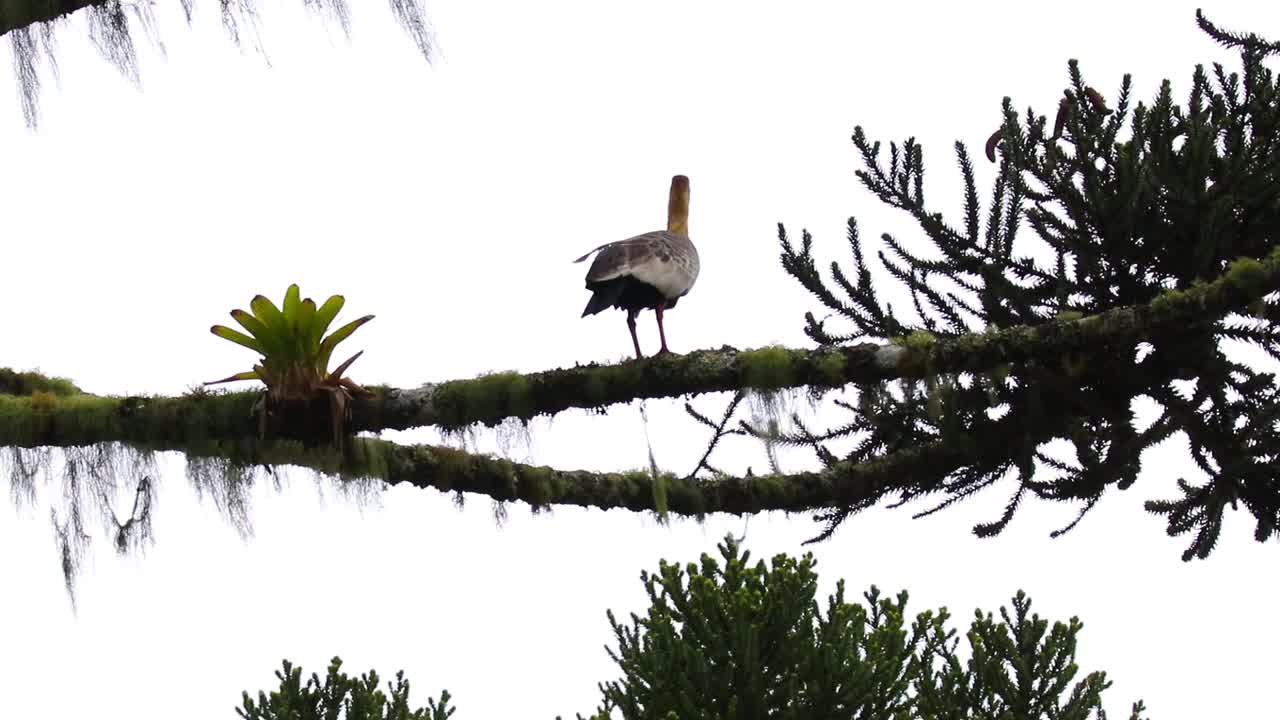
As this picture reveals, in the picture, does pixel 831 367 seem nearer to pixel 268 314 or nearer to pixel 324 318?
pixel 324 318

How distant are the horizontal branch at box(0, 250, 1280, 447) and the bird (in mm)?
1676

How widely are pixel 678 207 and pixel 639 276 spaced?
1342 millimetres

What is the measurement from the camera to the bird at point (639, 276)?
5.94 meters

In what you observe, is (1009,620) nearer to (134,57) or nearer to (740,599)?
(740,599)

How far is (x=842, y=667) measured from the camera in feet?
20.8

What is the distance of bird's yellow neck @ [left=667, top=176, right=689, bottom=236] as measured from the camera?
7133 millimetres

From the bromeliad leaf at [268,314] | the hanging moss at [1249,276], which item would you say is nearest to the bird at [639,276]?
the bromeliad leaf at [268,314]

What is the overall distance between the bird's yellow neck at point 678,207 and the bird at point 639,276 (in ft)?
2.29

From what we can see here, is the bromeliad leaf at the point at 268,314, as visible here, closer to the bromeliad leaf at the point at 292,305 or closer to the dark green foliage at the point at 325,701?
the bromeliad leaf at the point at 292,305

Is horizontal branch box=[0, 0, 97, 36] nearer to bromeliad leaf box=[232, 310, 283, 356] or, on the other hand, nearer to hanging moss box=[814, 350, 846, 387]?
bromeliad leaf box=[232, 310, 283, 356]

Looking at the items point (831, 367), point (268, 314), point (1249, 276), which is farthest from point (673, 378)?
point (1249, 276)

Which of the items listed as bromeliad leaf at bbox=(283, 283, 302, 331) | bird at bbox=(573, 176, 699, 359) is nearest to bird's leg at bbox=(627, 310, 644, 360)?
bird at bbox=(573, 176, 699, 359)

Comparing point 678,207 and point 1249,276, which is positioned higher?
point 678,207

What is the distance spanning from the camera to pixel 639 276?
593cm
